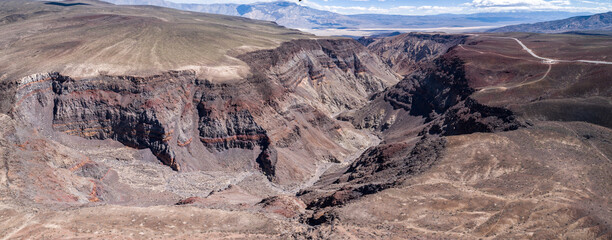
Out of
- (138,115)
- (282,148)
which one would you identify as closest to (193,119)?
(138,115)

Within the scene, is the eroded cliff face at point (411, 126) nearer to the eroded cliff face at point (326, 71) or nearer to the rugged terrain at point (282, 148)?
the rugged terrain at point (282, 148)

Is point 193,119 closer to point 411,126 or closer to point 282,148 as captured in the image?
point 282,148

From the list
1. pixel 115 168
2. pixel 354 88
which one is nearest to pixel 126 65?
pixel 115 168

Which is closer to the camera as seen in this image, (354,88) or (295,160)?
(295,160)

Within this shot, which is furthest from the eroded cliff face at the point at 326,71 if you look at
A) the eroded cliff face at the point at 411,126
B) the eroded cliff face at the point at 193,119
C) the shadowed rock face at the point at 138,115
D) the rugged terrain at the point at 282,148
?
the shadowed rock face at the point at 138,115

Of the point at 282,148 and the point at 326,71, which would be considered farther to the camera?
the point at 326,71

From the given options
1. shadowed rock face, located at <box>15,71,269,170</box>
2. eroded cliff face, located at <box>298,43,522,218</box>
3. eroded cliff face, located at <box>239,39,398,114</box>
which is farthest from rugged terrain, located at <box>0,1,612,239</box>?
eroded cliff face, located at <box>239,39,398,114</box>

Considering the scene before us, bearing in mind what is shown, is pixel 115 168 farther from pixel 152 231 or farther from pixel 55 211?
pixel 152 231
